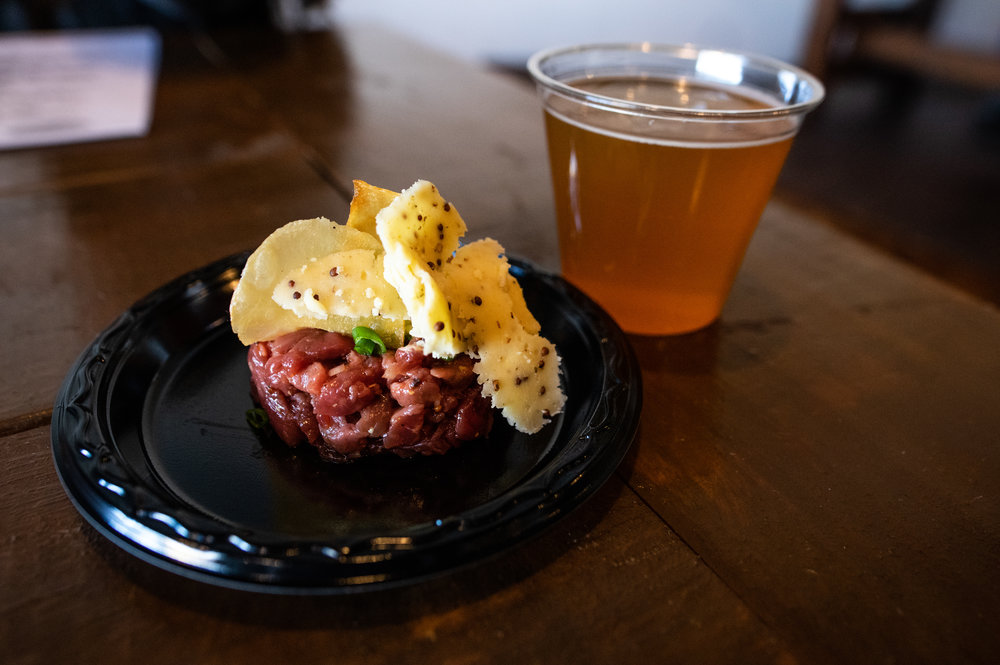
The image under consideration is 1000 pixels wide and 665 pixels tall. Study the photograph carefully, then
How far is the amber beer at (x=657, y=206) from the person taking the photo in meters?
0.80

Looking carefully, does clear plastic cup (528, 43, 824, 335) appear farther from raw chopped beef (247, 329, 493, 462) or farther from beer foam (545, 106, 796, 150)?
raw chopped beef (247, 329, 493, 462)

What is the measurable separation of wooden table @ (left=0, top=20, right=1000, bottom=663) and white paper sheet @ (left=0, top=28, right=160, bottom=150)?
24 cm

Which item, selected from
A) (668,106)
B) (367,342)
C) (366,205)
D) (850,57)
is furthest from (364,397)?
(850,57)

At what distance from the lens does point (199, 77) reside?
2.09 meters

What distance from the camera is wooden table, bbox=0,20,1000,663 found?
529mm

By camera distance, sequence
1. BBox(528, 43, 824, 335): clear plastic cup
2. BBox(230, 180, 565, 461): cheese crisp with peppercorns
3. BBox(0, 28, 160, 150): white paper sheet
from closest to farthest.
Result: BBox(230, 180, 565, 461): cheese crisp with peppercorns < BBox(528, 43, 824, 335): clear plastic cup < BBox(0, 28, 160, 150): white paper sheet

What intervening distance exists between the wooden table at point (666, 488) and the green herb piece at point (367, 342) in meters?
0.25

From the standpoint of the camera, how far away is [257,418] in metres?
0.74

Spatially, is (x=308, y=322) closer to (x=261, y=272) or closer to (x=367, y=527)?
(x=261, y=272)

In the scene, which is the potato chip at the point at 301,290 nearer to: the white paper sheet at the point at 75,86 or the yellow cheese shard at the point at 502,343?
the yellow cheese shard at the point at 502,343

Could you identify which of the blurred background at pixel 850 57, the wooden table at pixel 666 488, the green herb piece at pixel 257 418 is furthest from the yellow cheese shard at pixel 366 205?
the blurred background at pixel 850 57

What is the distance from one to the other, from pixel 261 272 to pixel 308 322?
73 mm

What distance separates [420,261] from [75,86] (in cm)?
187

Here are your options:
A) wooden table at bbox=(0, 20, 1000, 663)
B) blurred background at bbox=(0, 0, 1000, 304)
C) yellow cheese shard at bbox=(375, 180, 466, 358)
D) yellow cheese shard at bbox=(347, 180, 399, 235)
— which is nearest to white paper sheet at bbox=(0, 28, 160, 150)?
wooden table at bbox=(0, 20, 1000, 663)
